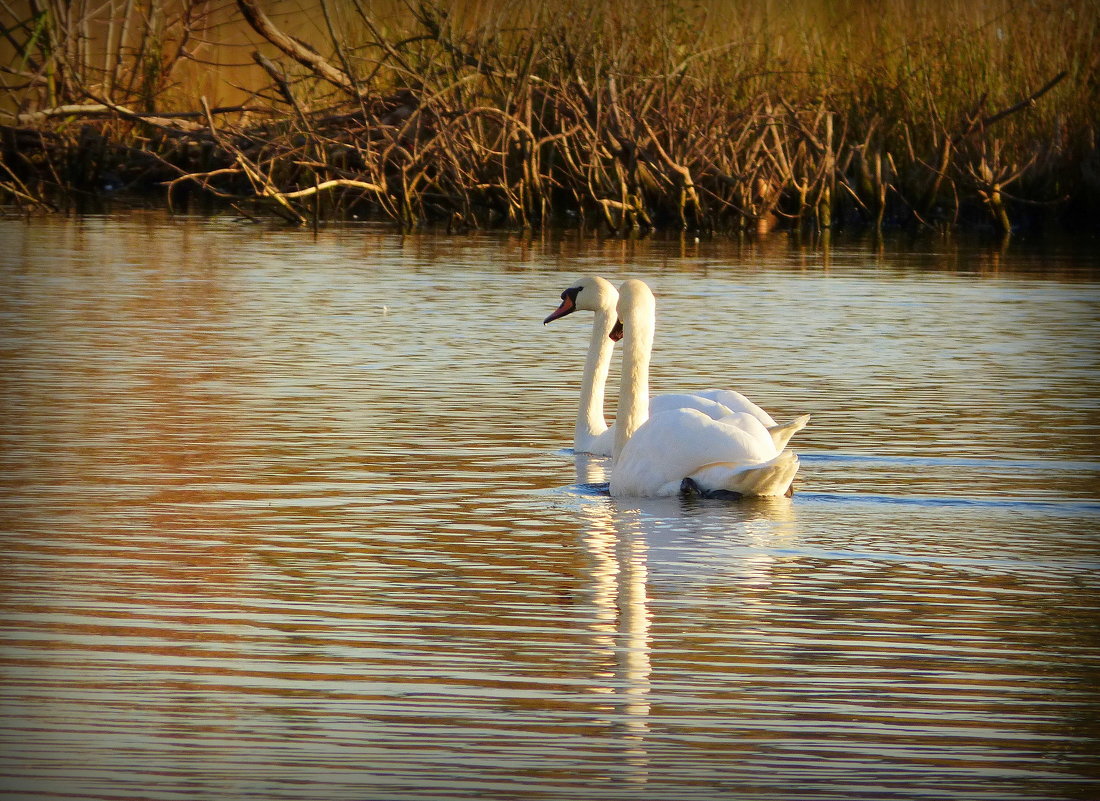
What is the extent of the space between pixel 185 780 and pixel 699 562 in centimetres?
262

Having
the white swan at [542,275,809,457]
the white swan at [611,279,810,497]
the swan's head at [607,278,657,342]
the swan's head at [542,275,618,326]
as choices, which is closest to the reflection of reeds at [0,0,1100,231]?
the swan's head at [542,275,618,326]

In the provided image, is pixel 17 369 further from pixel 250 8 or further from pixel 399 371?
pixel 250 8

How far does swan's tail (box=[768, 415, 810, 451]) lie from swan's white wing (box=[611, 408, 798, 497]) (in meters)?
0.44

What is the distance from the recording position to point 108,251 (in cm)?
1764

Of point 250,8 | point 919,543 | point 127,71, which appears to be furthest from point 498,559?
point 127,71

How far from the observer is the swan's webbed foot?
24.1 ft

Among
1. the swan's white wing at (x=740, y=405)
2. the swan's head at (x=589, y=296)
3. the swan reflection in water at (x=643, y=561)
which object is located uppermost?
the swan's head at (x=589, y=296)

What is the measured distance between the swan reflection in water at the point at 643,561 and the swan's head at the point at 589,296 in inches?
68.5

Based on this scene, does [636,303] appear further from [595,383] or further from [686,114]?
[686,114]

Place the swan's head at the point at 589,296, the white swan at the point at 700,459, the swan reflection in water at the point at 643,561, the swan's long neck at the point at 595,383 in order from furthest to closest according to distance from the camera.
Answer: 1. the swan's head at the point at 589,296
2. the swan's long neck at the point at 595,383
3. the white swan at the point at 700,459
4. the swan reflection in water at the point at 643,561

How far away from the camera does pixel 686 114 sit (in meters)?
21.1

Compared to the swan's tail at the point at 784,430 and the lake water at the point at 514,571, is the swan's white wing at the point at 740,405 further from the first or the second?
the lake water at the point at 514,571

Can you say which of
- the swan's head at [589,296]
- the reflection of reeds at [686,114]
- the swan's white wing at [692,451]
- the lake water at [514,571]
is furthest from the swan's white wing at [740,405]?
the reflection of reeds at [686,114]

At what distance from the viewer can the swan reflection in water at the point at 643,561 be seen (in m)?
4.33
